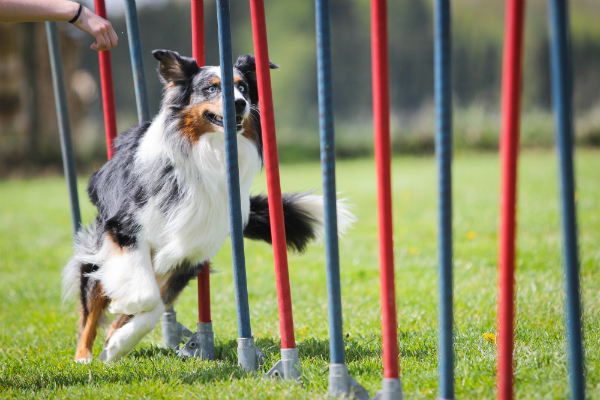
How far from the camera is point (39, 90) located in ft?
51.4

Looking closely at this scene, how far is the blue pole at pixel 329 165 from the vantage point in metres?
1.84

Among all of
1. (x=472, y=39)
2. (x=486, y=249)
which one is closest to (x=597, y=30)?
(x=472, y=39)

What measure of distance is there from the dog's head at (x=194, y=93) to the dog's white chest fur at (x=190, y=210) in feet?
0.26

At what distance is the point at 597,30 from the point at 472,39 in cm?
347

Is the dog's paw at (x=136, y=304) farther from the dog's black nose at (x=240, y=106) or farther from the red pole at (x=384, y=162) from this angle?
the red pole at (x=384, y=162)

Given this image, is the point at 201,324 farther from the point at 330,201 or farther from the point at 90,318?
the point at 330,201

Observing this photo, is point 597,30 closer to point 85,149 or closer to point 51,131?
point 85,149

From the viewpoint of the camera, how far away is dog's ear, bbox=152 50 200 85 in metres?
2.78

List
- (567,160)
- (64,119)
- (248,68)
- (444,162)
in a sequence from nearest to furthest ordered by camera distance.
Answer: (567,160), (444,162), (248,68), (64,119)

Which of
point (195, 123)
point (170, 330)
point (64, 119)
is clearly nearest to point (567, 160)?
point (195, 123)

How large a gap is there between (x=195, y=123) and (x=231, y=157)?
0.62 meters

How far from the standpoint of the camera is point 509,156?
154cm

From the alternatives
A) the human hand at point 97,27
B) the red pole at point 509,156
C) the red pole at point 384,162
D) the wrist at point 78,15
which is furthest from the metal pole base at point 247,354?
the wrist at point 78,15

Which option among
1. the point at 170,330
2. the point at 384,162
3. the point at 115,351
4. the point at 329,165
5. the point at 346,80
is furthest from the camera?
the point at 346,80
